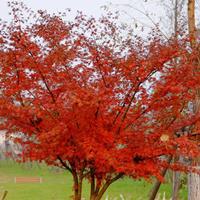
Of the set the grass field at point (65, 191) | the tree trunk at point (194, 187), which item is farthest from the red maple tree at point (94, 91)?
the grass field at point (65, 191)

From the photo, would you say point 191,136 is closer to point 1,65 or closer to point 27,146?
point 27,146

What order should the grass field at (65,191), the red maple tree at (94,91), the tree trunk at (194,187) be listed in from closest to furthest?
the red maple tree at (94,91) → the tree trunk at (194,187) → the grass field at (65,191)

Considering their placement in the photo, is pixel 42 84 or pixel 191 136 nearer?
pixel 42 84

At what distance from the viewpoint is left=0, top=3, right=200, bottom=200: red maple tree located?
8.85 meters

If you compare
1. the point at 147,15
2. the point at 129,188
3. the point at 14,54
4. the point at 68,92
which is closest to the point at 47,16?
the point at 14,54

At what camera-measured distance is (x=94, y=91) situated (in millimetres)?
8578

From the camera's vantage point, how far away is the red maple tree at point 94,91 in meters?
→ 8.85

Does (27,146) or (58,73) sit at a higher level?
(58,73)

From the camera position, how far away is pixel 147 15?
16.1m

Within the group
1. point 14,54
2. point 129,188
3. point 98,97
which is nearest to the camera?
point 98,97

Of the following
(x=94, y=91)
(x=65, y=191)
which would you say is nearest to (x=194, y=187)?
(x=94, y=91)

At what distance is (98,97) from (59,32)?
1858mm

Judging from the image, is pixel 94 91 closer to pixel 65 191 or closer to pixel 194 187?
pixel 194 187

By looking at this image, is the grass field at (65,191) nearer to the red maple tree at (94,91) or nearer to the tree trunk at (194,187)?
the tree trunk at (194,187)
